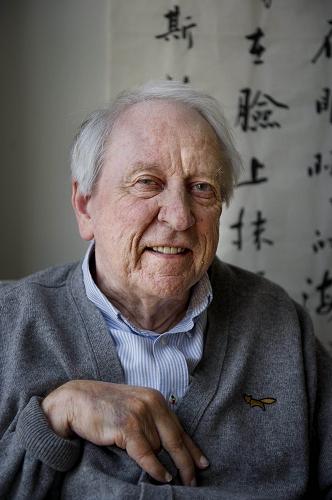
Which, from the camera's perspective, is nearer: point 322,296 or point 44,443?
point 44,443

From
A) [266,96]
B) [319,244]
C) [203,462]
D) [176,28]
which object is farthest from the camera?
[319,244]

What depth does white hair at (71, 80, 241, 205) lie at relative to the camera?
54.2 inches

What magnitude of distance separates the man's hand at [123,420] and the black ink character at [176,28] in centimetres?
132

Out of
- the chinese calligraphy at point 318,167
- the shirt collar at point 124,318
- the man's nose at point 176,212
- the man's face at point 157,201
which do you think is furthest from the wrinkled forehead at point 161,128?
the chinese calligraphy at point 318,167

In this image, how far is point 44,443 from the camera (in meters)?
1.12

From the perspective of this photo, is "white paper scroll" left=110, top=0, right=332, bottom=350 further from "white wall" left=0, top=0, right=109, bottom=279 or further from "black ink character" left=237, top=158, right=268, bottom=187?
"white wall" left=0, top=0, right=109, bottom=279

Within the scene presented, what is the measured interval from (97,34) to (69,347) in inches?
49.6

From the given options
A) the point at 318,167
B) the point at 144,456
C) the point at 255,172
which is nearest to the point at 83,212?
the point at 144,456

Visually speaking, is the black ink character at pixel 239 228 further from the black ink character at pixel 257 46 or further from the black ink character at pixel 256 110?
the black ink character at pixel 257 46

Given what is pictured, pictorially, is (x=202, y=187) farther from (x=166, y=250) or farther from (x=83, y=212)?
(x=83, y=212)

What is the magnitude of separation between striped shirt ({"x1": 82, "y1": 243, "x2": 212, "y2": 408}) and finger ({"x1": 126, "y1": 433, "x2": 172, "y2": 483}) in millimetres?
182

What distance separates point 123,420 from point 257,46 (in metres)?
1.51

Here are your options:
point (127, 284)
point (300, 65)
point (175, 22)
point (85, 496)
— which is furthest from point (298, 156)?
point (85, 496)

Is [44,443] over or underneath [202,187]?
underneath
